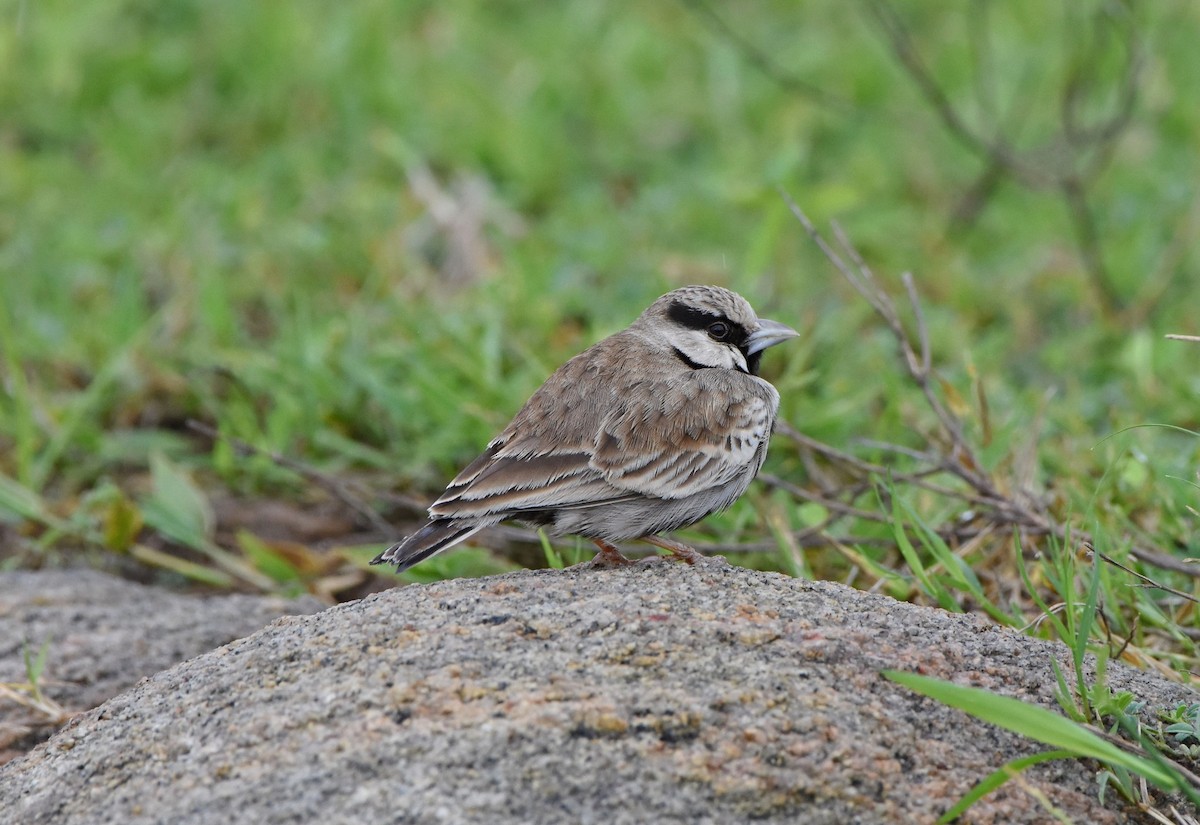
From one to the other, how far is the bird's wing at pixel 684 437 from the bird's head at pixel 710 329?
29cm

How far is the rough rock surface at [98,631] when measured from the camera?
4.05 metres

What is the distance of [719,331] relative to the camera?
15.5 feet

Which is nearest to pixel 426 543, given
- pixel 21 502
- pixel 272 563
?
pixel 272 563

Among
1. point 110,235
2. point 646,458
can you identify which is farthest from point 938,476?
point 110,235

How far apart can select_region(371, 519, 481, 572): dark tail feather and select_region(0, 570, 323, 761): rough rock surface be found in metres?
0.80

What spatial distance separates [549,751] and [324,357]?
387 centimetres

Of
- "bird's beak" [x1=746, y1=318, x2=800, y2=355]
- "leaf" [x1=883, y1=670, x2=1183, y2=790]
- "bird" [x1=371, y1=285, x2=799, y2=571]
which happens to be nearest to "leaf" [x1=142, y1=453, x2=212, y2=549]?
"bird" [x1=371, y1=285, x2=799, y2=571]

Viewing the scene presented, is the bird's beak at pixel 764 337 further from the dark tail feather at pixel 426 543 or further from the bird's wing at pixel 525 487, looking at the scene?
the dark tail feather at pixel 426 543

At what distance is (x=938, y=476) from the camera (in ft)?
16.9

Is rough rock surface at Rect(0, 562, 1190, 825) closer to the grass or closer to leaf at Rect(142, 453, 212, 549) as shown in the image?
the grass

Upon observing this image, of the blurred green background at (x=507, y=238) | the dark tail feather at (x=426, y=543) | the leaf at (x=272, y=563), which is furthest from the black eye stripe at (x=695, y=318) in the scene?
the leaf at (x=272, y=563)

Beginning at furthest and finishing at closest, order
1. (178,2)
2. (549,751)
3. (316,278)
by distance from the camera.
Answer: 1. (178,2)
2. (316,278)
3. (549,751)

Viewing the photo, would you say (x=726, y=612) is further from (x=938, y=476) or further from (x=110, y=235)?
(x=110, y=235)

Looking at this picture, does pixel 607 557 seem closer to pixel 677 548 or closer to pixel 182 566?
pixel 677 548
